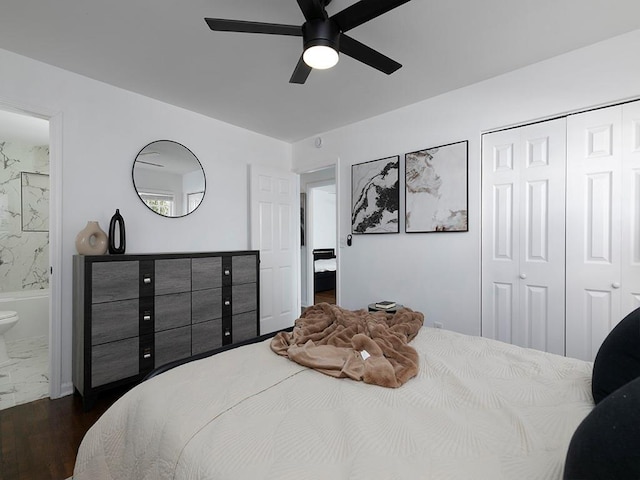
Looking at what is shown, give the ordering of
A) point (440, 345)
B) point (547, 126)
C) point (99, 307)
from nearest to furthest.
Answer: point (440, 345), point (99, 307), point (547, 126)

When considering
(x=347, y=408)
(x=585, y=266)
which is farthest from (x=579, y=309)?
(x=347, y=408)

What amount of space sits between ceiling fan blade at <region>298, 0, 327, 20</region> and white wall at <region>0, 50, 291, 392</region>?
2.23 meters

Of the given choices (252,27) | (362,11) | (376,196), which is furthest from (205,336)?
(362,11)

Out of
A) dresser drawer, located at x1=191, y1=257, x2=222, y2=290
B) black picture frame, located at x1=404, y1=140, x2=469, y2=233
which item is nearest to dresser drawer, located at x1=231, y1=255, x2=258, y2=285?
Result: dresser drawer, located at x1=191, y1=257, x2=222, y2=290

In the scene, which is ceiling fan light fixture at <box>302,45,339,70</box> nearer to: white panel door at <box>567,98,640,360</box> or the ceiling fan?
the ceiling fan

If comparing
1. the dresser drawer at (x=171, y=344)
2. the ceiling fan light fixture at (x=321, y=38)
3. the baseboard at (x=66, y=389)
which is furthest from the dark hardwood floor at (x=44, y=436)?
the ceiling fan light fixture at (x=321, y=38)

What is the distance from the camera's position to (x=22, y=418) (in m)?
2.16

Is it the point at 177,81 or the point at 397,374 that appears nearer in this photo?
the point at 397,374

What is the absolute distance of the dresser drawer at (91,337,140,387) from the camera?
229cm

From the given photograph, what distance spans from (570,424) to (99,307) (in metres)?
2.76

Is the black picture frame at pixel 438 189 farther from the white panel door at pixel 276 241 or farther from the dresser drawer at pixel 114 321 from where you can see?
the dresser drawer at pixel 114 321

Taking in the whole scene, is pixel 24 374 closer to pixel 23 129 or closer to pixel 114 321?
pixel 114 321

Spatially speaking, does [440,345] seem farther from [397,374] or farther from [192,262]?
[192,262]

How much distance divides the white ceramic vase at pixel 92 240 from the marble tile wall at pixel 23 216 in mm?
2761
